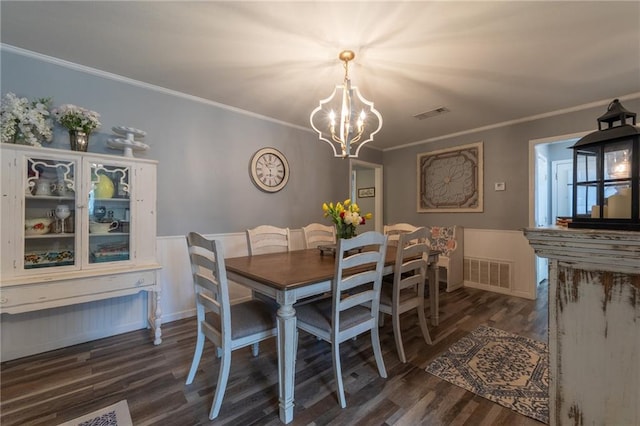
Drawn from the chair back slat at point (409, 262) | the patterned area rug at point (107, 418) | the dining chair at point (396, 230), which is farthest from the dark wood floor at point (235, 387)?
the dining chair at point (396, 230)

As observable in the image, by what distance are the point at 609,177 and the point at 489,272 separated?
3.33m

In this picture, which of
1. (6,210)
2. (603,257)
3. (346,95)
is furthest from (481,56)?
(6,210)

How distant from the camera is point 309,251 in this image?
2.50m

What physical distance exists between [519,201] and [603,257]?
138 inches

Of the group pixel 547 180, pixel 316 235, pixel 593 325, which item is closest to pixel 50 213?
pixel 316 235

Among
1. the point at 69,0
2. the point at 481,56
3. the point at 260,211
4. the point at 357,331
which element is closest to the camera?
the point at 69,0

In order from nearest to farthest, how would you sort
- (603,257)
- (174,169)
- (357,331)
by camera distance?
(603,257)
(357,331)
(174,169)

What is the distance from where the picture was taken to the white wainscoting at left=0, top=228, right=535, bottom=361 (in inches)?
80.4

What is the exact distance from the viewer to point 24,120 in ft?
6.24

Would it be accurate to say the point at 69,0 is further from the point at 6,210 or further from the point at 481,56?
the point at 481,56

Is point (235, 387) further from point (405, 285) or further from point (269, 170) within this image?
point (269, 170)

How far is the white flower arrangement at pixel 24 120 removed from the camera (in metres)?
1.85

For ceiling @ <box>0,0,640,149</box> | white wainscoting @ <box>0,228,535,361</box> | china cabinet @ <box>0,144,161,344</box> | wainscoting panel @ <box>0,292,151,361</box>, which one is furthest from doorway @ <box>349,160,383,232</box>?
wainscoting panel @ <box>0,292,151,361</box>

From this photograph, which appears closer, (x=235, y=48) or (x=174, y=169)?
(x=235, y=48)
